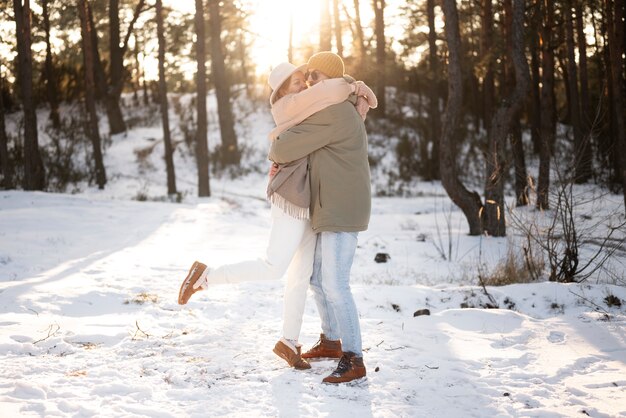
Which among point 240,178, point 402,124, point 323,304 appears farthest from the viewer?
point 402,124

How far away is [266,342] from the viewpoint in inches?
186

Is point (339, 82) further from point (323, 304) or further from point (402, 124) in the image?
point (402, 124)

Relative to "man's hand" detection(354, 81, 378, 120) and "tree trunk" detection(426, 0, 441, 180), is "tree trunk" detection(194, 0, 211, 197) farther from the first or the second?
"man's hand" detection(354, 81, 378, 120)

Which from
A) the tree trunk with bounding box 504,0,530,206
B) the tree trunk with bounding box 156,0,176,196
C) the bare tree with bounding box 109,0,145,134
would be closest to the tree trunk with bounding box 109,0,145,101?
the bare tree with bounding box 109,0,145,134

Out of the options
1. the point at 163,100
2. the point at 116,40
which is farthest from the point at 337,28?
the point at 163,100

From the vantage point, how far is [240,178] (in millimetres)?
22656

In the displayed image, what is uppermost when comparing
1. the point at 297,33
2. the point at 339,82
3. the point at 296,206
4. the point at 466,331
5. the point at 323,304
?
the point at 297,33

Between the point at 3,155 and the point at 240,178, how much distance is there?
8715 millimetres

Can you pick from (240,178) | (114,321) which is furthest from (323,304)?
(240,178)

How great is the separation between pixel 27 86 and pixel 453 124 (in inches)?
416

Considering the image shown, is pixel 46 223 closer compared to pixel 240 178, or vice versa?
pixel 46 223

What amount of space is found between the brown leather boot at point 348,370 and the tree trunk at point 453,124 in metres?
7.02

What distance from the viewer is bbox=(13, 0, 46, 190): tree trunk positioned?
1466 cm

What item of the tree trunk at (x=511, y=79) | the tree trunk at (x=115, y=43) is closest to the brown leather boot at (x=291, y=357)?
the tree trunk at (x=511, y=79)
